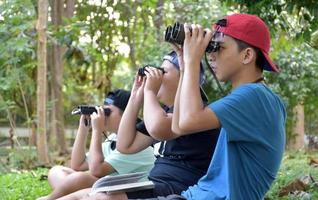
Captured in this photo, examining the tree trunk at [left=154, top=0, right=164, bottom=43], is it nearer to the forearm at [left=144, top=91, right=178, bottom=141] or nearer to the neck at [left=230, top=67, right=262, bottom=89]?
the forearm at [left=144, top=91, right=178, bottom=141]

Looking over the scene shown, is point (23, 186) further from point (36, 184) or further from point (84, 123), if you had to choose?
point (84, 123)

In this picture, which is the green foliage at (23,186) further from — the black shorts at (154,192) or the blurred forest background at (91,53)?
the black shorts at (154,192)

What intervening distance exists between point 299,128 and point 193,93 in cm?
921

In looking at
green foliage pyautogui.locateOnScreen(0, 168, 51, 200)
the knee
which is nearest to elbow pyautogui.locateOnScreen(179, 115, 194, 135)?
the knee

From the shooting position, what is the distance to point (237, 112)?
2.03m

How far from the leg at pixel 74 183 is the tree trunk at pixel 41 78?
3653mm

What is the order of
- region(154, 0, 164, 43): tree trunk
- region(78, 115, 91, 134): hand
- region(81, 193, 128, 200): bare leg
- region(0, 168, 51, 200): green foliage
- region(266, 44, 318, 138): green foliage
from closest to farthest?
1. region(81, 193, 128, 200): bare leg
2. region(78, 115, 91, 134): hand
3. region(0, 168, 51, 200): green foliage
4. region(266, 44, 318, 138): green foliage
5. region(154, 0, 164, 43): tree trunk

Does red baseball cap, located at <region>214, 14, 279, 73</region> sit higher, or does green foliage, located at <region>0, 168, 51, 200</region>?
red baseball cap, located at <region>214, 14, 279, 73</region>

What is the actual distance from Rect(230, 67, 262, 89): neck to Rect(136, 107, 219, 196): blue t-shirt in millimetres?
485

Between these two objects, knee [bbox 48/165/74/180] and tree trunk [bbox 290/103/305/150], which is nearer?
knee [bbox 48/165/74/180]

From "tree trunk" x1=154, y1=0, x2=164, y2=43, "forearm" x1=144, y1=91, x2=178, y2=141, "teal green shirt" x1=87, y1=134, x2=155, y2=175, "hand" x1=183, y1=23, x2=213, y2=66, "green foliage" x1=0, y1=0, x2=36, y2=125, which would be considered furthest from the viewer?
"tree trunk" x1=154, y1=0, x2=164, y2=43

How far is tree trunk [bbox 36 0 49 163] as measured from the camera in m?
6.85

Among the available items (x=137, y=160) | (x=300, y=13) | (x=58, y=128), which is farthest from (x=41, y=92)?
(x=137, y=160)

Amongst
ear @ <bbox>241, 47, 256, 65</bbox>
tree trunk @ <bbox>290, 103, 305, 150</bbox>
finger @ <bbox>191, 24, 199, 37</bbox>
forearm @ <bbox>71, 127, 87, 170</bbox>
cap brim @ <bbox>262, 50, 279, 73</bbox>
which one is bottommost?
tree trunk @ <bbox>290, 103, 305, 150</bbox>
